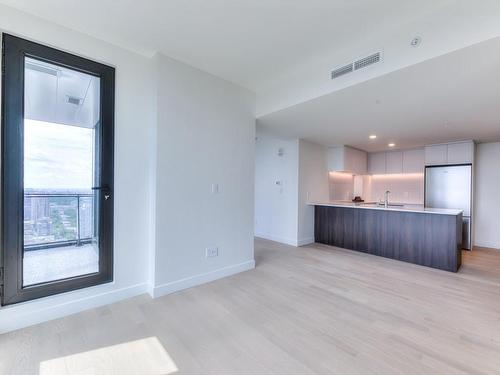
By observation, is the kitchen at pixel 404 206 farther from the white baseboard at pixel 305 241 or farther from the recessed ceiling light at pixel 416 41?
the recessed ceiling light at pixel 416 41

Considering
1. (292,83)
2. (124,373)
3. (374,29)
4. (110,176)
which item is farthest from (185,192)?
(374,29)

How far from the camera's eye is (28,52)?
81.2 inches

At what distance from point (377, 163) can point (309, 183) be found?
2478 mm

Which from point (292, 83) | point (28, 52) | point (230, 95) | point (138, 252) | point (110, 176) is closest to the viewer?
point (28, 52)

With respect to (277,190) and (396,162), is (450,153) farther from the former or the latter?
(277,190)

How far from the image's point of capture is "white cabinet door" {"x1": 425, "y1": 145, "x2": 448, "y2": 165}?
5035 mm

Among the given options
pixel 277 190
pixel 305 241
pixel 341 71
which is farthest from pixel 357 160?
pixel 341 71

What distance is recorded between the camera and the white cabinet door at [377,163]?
6.24m

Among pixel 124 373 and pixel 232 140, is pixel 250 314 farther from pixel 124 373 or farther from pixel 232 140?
pixel 232 140

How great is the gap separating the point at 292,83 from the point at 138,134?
2046 mm

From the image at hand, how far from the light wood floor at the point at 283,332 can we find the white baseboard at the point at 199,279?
100 millimetres

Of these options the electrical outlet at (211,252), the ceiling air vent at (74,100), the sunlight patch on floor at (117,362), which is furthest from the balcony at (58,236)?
the electrical outlet at (211,252)

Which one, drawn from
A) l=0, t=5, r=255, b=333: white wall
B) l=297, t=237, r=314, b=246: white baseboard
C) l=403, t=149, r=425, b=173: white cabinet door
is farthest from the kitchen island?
l=0, t=5, r=255, b=333: white wall

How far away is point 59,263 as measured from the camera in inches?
91.2
